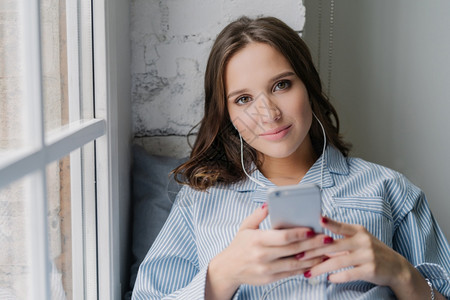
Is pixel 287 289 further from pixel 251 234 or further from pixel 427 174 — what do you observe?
pixel 427 174

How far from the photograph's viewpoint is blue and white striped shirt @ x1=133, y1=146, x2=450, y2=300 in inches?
52.6

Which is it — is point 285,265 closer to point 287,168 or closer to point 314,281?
point 314,281

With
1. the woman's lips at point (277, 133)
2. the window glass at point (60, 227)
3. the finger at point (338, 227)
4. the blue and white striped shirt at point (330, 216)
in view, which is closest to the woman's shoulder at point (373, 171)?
the blue and white striped shirt at point (330, 216)

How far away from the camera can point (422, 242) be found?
137 cm

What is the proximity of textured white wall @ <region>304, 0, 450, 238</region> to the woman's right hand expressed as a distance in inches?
43.2

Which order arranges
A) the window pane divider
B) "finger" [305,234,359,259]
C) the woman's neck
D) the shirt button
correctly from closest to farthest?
the window pane divider
"finger" [305,234,359,259]
the shirt button
the woman's neck

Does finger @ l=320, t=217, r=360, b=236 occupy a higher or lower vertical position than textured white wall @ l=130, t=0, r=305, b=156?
lower

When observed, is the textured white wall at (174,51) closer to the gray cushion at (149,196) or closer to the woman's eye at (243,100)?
the gray cushion at (149,196)

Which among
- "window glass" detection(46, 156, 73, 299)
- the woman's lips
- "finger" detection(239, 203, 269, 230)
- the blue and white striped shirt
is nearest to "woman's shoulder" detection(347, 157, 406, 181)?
the blue and white striped shirt

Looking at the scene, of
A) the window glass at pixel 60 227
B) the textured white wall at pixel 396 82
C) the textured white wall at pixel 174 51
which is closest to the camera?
the window glass at pixel 60 227

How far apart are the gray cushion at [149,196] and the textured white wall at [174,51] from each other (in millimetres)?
98

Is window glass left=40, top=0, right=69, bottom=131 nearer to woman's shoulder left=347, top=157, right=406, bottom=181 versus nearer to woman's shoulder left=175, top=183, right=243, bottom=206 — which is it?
woman's shoulder left=175, top=183, right=243, bottom=206

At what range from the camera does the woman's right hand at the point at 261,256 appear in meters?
1.01

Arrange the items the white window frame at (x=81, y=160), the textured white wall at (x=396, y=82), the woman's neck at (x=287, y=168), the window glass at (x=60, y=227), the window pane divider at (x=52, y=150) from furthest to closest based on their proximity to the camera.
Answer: the textured white wall at (x=396, y=82) → the woman's neck at (x=287, y=168) → the window glass at (x=60, y=227) → the white window frame at (x=81, y=160) → the window pane divider at (x=52, y=150)
